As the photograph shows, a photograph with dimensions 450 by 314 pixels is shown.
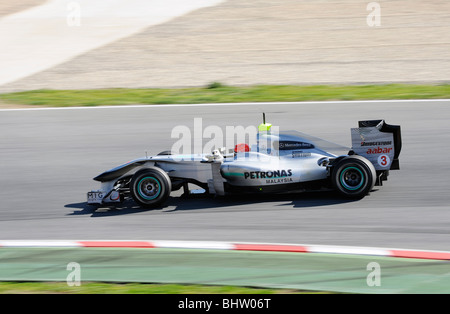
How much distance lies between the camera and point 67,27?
2102 centimetres

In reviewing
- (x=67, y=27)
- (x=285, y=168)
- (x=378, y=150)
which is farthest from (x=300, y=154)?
(x=67, y=27)

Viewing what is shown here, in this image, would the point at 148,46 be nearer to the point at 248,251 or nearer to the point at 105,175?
the point at 105,175

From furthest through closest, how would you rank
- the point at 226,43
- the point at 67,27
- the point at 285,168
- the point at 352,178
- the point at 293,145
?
the point at 67,27 < the point at 226,43 < the point at 293,145 < the point at 285,168 < the point at 352,178

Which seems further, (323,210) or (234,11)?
(234,11)

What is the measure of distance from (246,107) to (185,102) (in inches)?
50.8

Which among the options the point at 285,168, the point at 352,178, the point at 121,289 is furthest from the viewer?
the point at 285,168

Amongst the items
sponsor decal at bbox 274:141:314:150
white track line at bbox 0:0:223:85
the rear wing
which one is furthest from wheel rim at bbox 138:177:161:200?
white track line at bbox 0:0:223:85

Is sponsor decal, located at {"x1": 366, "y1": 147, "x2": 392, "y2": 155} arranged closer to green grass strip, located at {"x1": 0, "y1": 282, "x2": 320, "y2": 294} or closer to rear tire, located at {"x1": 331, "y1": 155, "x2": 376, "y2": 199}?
rear tire, located at {"x1": 331, "y1": 155, "x2": 376, "y2": 199}

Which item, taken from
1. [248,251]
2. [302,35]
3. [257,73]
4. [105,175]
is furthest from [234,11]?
[248,251]

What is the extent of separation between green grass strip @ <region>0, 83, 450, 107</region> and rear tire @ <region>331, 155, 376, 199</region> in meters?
4.87

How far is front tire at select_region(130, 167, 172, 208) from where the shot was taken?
7.76 metres

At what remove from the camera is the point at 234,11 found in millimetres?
21438

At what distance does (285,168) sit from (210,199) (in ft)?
3.59

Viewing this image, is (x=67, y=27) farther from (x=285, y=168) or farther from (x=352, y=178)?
(x=352, y=178)
